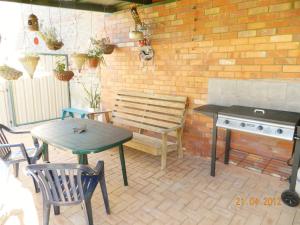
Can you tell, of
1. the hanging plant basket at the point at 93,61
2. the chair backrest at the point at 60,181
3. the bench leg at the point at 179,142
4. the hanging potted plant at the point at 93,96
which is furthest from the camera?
the hanging potted plant at the point at 93,96

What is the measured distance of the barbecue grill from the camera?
2461mm

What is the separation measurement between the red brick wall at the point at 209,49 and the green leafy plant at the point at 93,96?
1031mm

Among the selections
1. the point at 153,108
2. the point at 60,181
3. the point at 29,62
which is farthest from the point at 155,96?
the point at 60,181

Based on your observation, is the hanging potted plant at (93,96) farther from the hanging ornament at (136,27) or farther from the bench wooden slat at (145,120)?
the hanging ornament at (136,27)

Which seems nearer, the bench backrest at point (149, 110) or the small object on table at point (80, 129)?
the small object on table at point (80, 129)

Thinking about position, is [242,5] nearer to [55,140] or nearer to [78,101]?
[55,140]

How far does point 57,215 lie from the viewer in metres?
2.47

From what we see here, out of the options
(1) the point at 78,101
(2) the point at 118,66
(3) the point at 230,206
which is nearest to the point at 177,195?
(3) the point at 230,206

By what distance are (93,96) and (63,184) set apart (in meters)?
3.96

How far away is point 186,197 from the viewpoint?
2.80 m

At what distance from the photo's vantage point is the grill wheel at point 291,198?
2.56 metres

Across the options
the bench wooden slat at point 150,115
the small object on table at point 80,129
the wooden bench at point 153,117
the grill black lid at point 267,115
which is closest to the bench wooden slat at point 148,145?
the wooden bench at point 153,117

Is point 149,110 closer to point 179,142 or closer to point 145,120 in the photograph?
point 145,120

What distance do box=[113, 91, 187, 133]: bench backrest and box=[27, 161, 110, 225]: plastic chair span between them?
165 cm
